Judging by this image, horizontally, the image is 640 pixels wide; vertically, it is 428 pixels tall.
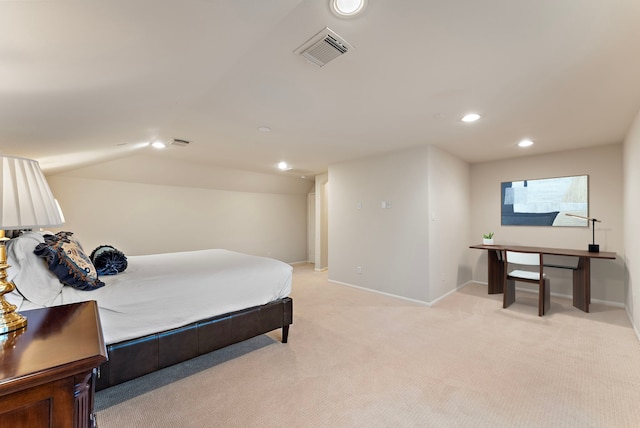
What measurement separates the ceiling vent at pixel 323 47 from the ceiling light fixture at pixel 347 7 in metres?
0.13

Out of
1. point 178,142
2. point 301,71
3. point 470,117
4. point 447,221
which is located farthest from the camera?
point 447,221

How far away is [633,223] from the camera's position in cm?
298

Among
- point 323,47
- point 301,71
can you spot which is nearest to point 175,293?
point 301,71

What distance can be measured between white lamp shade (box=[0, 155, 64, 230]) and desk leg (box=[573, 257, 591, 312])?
5.08 m

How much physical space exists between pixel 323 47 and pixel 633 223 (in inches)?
147

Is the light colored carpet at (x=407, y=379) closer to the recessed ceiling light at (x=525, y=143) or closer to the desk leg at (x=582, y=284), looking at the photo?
the desk leg at (x=582, y=284)

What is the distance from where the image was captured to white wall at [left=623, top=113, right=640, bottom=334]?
278 centimetres

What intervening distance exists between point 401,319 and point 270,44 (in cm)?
315

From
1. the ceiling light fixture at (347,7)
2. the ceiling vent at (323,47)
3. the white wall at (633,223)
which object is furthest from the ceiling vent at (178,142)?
the white wall at (633,223)

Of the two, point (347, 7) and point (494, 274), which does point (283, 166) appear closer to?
point (494, 274)

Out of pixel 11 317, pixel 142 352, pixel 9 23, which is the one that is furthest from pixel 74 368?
pixel 142 352

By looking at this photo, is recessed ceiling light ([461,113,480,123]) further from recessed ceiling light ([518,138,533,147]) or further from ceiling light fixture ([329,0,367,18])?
ceiling light fixture ([329,0,367,18])

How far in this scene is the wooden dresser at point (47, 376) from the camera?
0.78 metres

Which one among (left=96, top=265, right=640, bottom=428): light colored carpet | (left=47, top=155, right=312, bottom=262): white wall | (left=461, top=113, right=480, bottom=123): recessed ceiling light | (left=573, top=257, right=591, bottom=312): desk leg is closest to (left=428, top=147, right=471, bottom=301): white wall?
(left=96, top=265, right=640, bottom=428): light colored carpet
